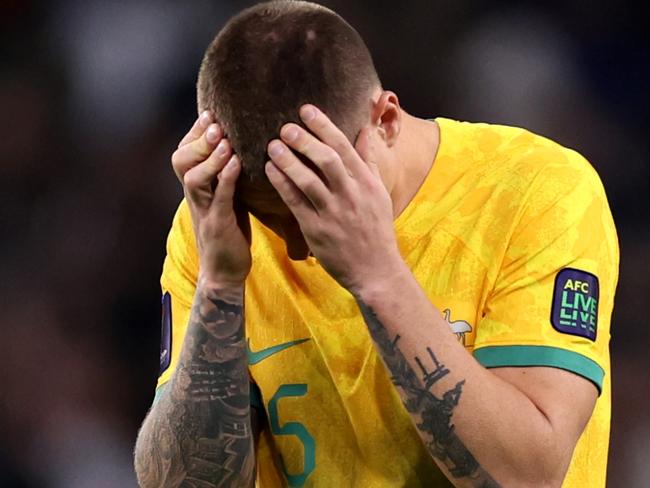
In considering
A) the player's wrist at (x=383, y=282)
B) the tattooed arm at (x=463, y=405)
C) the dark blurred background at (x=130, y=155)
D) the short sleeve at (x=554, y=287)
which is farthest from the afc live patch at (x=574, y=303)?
the dark blurred background at (x=130, y=155)

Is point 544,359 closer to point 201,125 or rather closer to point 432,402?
point 432,402

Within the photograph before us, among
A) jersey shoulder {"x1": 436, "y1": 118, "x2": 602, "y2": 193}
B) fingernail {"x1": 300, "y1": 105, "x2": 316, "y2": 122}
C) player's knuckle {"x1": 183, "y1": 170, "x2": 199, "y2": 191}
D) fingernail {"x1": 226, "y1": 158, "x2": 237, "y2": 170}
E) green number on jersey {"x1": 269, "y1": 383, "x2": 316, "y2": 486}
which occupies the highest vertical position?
fingernail {"x1": 300, "y1": 105, "x2": 316, "y2": 122}

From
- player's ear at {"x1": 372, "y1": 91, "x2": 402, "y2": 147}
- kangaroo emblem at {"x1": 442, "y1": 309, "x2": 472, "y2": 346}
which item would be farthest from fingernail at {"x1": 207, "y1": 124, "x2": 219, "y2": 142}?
kangaroo emblem at {"x1": 442, "y1": 309, "x2": 472, "y2": 346}

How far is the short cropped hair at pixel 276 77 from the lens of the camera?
1779 mm

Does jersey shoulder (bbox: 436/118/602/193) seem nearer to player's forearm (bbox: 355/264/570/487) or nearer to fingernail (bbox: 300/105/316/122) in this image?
player's forearm (bbox: 355/264/570/487)

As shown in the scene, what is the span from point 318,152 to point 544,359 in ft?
1.58

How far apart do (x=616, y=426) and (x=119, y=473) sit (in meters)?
1.54

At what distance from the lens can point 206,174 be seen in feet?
5.98

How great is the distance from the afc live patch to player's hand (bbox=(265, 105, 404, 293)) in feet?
0.93

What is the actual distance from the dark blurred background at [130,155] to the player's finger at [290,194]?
2309 mm

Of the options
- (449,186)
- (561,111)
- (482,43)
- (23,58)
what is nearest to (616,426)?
(561,111)

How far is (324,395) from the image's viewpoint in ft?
6.88

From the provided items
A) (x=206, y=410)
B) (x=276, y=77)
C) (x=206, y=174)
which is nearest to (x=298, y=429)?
(x=206, y=410)

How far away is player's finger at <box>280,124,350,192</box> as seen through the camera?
5.70ft
